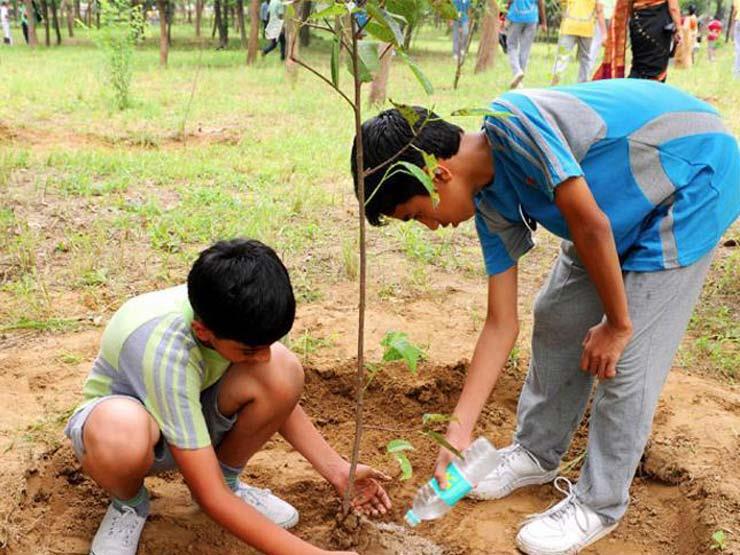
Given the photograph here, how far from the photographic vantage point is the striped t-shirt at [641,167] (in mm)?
1689

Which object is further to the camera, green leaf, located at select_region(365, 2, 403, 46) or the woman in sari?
the woman in sari

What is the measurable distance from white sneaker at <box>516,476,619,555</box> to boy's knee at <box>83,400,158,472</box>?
3.24ft

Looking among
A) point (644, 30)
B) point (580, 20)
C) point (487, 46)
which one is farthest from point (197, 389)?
point (487, 46)

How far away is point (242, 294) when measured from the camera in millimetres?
1504

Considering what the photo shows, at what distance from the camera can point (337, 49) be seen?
4.48 feet

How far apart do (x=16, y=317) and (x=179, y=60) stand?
12834mm

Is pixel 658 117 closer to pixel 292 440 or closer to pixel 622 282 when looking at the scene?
pixel 622 282

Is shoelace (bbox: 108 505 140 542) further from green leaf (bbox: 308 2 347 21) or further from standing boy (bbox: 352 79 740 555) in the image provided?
green leaf (bbox: 308 2 347 21)

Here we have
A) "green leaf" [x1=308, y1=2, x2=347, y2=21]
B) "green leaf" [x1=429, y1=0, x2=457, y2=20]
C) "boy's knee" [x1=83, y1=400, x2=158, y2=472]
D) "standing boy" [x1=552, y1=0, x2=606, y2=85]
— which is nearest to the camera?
"green leaf" [x1=308, y1=2, x2=347, y2=21]

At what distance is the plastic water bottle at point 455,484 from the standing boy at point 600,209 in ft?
0.12

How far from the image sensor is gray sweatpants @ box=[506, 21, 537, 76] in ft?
27.9

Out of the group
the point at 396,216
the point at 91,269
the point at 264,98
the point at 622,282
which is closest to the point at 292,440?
the point at 396,216

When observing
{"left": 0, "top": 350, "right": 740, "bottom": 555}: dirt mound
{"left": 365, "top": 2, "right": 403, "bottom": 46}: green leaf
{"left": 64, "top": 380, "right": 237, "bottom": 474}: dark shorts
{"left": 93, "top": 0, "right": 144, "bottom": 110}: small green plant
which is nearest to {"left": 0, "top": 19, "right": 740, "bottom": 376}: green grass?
{"left": 93, "top": 0, "right": 144, "bottom": 110}: small green plant

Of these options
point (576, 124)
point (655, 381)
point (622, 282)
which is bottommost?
point (655, 381)
